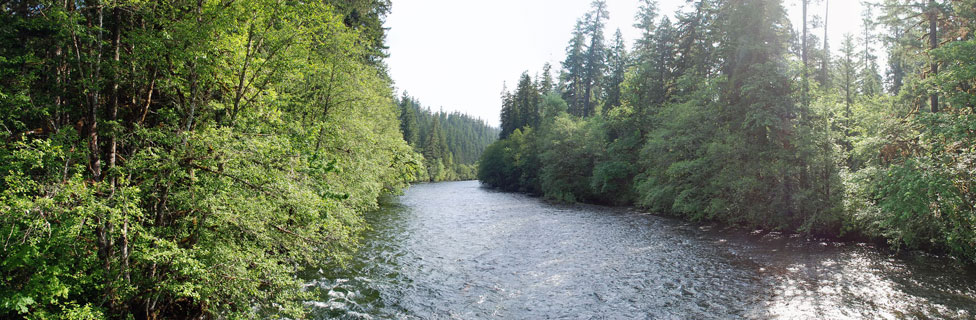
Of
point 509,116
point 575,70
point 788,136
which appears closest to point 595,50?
point 575,70

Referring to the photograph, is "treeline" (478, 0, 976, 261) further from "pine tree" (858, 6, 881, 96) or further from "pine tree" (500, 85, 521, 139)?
"pine tree" (500, 85, 521, 139)

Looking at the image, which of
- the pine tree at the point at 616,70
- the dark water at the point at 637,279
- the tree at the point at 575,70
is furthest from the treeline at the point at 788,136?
the tree at the point at 575,70

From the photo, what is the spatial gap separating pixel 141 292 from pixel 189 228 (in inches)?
46.4

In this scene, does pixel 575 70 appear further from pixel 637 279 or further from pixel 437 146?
pixel 637 279

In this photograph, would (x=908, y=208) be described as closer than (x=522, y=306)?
No

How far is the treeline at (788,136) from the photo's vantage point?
43.3 feet

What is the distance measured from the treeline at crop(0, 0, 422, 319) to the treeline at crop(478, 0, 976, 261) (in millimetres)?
17048

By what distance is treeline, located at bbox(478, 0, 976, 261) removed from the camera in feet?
43.3

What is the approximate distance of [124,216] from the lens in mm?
6008

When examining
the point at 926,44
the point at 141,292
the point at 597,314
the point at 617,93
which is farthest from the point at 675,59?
the point at 141,292

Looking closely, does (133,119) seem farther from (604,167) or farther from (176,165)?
(604,167)

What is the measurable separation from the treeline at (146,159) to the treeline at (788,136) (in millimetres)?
17048

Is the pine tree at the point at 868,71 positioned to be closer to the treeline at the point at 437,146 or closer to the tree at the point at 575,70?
the tree at the point at 575,70

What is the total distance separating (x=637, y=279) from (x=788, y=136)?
1277 centimetres
